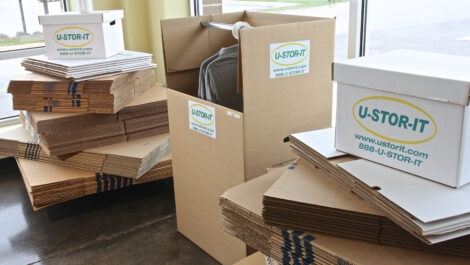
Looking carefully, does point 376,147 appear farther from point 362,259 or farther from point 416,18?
point 416,18

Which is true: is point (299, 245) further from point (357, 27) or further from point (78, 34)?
point (78, 34)

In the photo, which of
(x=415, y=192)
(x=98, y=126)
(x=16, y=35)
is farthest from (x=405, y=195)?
(x=16, y=35)

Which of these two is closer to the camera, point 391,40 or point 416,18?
point 416,18

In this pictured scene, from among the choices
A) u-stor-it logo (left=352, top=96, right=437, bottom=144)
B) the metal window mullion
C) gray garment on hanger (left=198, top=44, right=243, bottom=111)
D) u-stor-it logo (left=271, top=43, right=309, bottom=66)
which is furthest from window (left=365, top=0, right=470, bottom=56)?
u-stor-it logo (left=352, top=96, right=437, bottom=144)

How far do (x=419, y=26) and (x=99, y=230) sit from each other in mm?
2076

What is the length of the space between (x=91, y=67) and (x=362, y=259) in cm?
206

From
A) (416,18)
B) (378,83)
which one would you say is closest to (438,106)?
(378,83)

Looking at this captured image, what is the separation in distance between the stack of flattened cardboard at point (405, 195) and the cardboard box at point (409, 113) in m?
0.03

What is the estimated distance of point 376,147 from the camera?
1378 mm

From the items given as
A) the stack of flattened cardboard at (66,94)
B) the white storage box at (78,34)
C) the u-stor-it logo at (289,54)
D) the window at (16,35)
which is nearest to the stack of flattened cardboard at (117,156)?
the stack of flattened cardboard at (66,94)

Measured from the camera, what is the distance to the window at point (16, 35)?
362 centimetres

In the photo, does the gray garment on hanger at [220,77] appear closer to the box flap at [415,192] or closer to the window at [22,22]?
the box flap at [415,192]

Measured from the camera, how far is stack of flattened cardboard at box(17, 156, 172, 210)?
2650mm

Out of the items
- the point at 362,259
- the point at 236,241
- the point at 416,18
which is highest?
the point at 416,18
